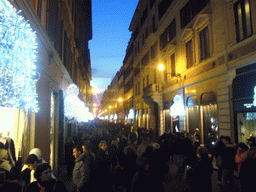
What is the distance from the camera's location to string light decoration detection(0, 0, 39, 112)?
3529 mm

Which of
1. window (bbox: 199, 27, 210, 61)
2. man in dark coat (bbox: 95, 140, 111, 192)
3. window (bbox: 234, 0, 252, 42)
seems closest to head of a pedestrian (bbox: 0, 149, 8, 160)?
man in dark coat (bbox: 95, 140, 111, 192)

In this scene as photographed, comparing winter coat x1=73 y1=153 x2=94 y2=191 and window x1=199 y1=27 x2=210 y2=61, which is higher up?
window x1=199 y1=27 x2=210 y2=61

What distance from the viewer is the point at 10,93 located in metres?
3.85

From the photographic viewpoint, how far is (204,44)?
46.2 feet

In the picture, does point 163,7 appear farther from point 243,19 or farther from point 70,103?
point 70,103

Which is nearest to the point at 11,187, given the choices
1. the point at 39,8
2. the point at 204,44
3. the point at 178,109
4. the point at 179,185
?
the point at 179,185

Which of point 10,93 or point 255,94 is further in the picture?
point 255,94

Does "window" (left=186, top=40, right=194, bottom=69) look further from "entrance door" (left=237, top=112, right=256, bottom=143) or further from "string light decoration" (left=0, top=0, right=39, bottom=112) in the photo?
"string light decoration" (left=0, top=0, right=39, bottom=112)

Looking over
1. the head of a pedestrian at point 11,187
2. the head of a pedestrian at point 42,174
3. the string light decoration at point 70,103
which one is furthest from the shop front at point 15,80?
the string light decoration at point 70,103

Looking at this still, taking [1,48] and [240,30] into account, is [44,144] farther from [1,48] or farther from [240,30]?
[240,30]

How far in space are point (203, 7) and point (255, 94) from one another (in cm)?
771

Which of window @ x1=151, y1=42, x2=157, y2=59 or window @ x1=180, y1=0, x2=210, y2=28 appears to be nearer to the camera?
window @ x1=180, y1=0, x2=210, y2=28

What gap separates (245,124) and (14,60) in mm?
10193

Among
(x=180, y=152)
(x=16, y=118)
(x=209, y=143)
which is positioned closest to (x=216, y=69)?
(x=209, y=143)
